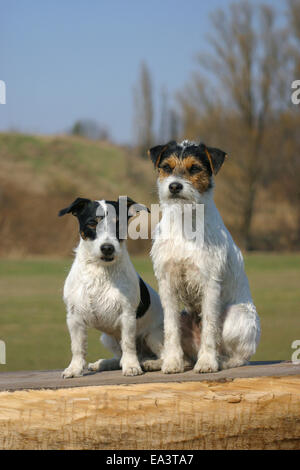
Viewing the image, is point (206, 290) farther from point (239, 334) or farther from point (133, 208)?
point (133, 208)

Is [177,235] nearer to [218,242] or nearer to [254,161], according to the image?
[218,242]

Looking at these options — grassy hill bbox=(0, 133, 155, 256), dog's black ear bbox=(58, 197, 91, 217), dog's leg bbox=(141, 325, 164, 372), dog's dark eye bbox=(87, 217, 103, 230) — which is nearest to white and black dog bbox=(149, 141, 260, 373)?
dog's leg bbox=(141, 325, 164, 372)

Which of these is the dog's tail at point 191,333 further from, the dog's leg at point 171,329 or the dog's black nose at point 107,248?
the dog's black nose at point 107,248

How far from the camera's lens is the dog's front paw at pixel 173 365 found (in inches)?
170

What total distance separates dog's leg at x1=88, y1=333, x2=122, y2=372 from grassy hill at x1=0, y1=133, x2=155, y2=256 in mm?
12484

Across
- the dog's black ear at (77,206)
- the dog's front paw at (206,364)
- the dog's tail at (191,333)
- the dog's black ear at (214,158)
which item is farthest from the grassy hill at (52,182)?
the dog's black ear at (214,158)

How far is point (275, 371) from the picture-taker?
14.5 feet

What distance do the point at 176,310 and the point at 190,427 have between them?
2.87 ft

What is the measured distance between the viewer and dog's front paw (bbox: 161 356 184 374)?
14.2ft

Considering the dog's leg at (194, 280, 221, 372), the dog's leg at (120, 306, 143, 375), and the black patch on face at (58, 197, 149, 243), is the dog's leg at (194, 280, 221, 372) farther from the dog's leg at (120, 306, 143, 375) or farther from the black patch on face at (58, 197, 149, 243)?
the black patch on face at (58, 197, 149, 243)

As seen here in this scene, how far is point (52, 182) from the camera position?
30.5 m

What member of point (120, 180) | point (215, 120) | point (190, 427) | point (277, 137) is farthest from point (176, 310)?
point (120, 180)

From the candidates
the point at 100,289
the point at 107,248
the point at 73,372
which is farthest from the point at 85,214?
the point at 73,372

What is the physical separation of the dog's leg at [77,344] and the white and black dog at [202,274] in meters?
0.63
